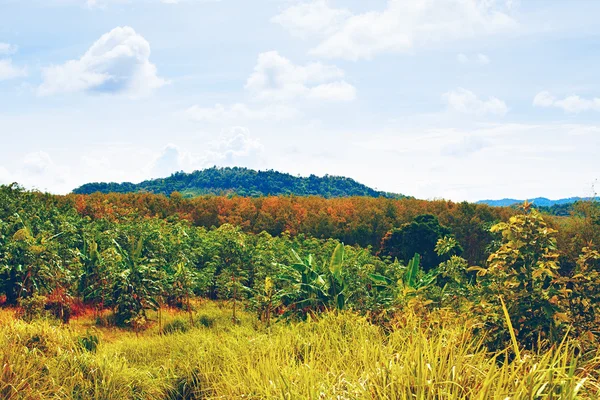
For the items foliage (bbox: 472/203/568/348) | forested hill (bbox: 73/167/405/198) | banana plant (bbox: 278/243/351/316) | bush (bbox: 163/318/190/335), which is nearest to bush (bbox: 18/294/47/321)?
bush (bbox: 163/318/190/335)

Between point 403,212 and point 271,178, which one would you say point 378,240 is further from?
point 271,178

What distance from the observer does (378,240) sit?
4747 cm

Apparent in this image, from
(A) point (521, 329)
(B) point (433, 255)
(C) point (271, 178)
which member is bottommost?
(B) point (433, 255)

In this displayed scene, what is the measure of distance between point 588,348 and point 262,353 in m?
3.83

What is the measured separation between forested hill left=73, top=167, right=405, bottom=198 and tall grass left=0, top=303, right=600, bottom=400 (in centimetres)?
13606

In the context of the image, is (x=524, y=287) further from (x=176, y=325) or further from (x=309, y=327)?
(x=176, y=325)

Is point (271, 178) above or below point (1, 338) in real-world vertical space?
above

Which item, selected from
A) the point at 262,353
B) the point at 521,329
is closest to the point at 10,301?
the point at 262,353

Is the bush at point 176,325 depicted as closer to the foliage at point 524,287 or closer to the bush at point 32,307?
the bush at point 32,307

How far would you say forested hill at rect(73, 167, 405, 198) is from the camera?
14788 cm

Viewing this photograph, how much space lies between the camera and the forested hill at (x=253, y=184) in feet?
485

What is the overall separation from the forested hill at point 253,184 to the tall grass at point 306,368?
136056 mm

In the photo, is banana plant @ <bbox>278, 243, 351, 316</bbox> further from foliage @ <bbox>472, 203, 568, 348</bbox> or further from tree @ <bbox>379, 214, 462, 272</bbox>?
tree @ <bbox>379, 214, 462, 272</bbox>

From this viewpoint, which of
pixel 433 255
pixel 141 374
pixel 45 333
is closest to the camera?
pixel 141 374
